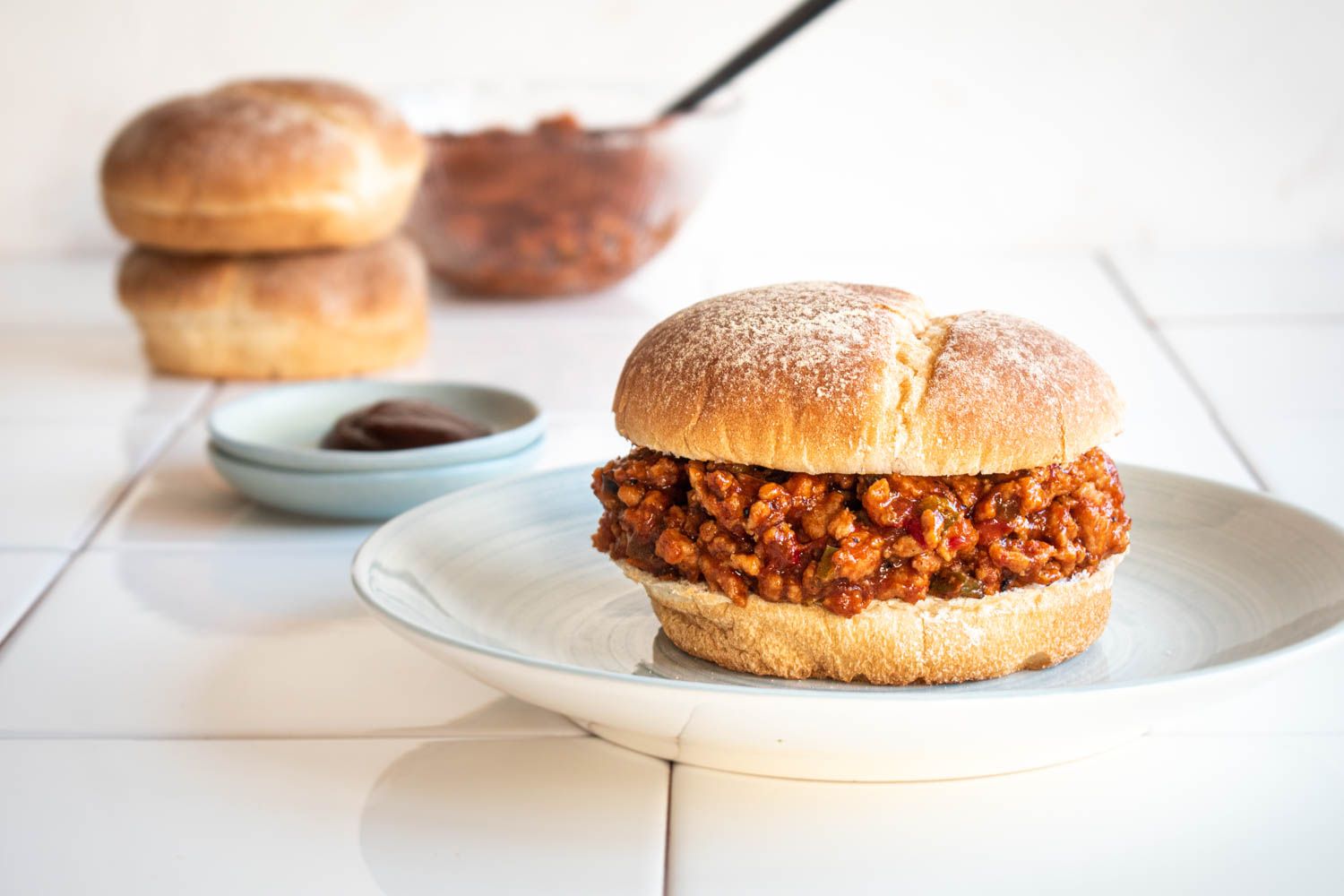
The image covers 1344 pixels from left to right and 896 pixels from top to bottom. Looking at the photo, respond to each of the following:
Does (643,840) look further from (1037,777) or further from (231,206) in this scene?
(231,206)

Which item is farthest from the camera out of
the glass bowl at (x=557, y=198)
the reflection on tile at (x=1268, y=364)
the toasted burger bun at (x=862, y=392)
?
the glass bowl at (x=557, y=198)

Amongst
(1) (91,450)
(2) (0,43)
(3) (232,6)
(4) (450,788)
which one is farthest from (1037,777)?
(2) (0,43)

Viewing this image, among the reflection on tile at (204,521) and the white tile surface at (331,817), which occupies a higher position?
the white tile surface at (331,817)

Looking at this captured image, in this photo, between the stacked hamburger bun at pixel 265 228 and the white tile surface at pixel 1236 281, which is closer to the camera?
the stacked hamburger bun at pixel 265 228

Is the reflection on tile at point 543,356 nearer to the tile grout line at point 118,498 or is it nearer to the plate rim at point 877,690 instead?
the tile grout line at point 118,498

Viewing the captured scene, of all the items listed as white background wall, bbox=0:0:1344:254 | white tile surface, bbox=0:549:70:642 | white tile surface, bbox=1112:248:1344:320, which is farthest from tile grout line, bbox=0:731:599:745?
white background wall, bbox=0:0:1344:254

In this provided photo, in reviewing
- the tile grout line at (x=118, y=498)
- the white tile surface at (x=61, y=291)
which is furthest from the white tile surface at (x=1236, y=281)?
the white tile surface at (x=61, y=291)
